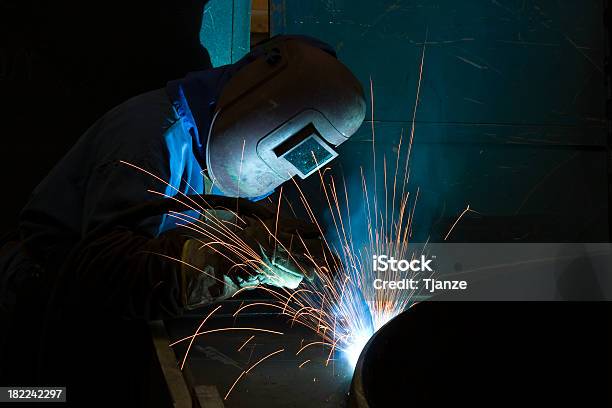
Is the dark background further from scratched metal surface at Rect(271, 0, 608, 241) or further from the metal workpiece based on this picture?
the metal workpiece

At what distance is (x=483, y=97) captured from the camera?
2.64 meters

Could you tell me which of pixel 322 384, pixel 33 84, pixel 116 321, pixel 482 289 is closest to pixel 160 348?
pixel 116 321

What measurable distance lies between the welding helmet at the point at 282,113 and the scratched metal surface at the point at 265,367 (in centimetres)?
44

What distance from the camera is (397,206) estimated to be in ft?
8.52

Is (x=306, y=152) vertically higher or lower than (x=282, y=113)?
lower

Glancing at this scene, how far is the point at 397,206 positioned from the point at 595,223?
0.81 m

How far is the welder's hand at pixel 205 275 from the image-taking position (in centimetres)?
161

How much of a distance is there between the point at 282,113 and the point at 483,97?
3.73 feet

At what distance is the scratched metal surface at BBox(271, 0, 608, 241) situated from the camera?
2566 millimetres

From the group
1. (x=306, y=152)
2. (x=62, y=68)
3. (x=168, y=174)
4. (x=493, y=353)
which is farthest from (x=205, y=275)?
(x=62, y=68)

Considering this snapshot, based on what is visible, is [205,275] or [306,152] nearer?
[205,275]

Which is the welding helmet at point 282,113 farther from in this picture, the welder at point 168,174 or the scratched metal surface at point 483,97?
the scratched metal surface at point 483,97

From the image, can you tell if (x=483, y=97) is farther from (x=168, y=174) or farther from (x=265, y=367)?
(x=265, y=367)

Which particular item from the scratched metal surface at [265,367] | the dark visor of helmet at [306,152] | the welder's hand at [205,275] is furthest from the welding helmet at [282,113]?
the scratched metal surface at [265,367]
